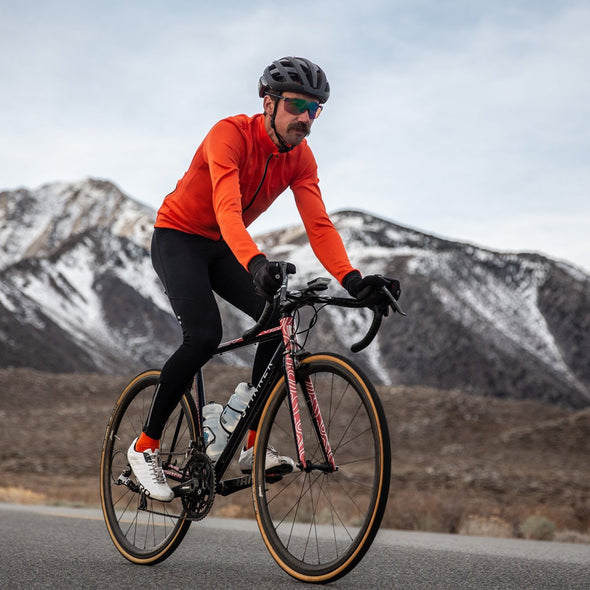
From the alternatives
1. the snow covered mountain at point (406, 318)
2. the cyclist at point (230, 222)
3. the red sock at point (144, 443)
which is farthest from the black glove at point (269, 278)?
the snow covered mountain at point (406, 318)

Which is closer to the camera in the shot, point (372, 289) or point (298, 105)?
point (372, 289)

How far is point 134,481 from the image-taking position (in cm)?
480

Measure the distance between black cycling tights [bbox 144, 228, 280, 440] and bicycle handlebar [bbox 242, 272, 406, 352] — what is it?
444 mm

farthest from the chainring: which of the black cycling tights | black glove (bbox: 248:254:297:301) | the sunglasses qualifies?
the sunglasses

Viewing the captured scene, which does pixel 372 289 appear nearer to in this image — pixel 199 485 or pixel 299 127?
pixel 299 127

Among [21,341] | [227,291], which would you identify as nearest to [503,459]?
[227,291]

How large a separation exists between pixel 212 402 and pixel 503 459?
29.9 m

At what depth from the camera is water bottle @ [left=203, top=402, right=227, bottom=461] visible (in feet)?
13.8

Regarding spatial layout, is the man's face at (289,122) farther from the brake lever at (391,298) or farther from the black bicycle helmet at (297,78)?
the brake lever at (391,298)

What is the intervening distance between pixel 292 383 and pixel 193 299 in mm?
770

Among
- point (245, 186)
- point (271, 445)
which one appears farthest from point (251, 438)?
point (245, 186)

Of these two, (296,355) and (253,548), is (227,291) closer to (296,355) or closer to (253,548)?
(296,355)

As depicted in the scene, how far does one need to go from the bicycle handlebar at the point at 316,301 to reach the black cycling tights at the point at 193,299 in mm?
444

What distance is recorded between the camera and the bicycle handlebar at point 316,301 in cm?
353
